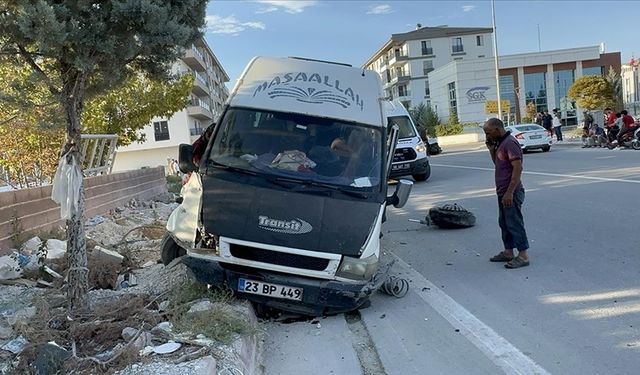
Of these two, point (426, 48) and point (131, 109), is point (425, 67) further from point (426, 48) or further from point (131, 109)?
point (131, 109)

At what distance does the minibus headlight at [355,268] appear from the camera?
17.2 ft

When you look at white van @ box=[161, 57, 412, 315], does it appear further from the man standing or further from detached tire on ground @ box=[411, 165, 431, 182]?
detached tire on ground @ box=[411, 165, 431, 182]

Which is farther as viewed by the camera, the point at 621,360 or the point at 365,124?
the point at 365,124

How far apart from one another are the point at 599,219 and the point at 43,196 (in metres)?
8.69

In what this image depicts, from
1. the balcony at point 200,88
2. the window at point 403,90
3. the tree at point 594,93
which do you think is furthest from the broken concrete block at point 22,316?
the window at point 403,90

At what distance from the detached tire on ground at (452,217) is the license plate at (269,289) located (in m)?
4.87

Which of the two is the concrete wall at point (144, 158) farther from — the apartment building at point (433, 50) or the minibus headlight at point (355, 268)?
the minibus headlight at point (355, 268)

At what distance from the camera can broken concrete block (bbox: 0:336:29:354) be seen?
3982 mm

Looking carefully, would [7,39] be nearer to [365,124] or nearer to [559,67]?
[365,124]

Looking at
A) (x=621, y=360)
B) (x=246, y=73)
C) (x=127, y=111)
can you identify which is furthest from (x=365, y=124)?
(x=127, y=111)

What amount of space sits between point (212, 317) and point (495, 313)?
2659 millimetres

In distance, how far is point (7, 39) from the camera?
14.6 feet

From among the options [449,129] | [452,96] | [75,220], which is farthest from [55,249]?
[452,96]

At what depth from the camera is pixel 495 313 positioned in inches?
208
